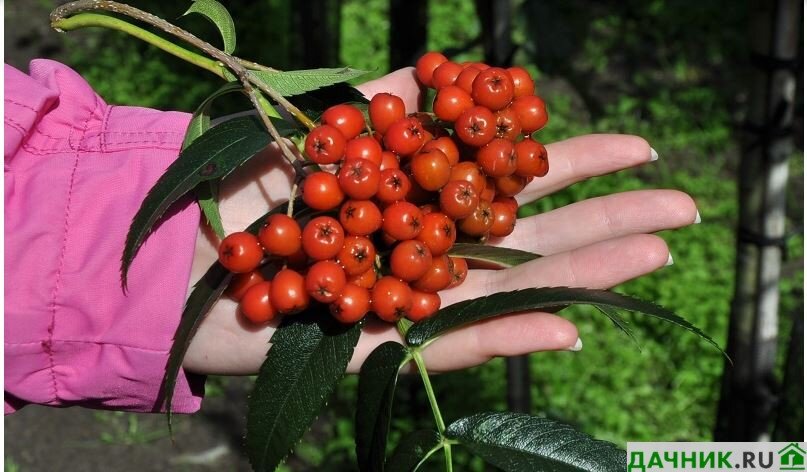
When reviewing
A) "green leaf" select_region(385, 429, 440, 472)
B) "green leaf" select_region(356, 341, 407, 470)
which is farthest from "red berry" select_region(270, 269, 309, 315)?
"green leaf" select_region(385, 429, 440, 472)

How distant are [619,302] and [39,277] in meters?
0.77

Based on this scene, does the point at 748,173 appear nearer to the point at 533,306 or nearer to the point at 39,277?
the point at 533,306

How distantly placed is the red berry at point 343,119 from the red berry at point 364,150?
0.02m

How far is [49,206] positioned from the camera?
1.31 m

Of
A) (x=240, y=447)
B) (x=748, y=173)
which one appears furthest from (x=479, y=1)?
(x=240, y=447)

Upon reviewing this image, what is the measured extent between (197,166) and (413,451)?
411 mm

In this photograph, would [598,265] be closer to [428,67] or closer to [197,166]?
[428,67]

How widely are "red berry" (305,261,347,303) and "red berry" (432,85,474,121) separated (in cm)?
25

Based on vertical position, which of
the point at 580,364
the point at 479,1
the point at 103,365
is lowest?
the point at 580,364

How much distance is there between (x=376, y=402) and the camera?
3.56 ft

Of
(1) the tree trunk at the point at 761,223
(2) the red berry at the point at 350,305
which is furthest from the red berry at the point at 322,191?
(1) the tree trunk at the point at 761,223

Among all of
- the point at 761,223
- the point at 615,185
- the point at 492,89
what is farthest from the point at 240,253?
the point at 615,185

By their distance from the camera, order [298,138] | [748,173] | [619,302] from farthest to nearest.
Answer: [748,173] → [298,138] → [619,302]

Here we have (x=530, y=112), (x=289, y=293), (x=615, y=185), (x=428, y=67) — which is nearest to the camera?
(x=289, y=293)
